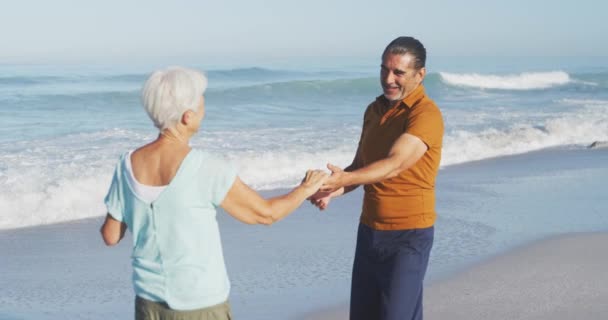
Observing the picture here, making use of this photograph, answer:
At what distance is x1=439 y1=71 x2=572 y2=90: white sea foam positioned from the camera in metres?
33.7

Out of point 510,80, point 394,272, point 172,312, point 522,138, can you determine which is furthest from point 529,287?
point 510,80

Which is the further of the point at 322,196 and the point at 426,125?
the point at 322,196

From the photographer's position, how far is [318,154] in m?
12.8

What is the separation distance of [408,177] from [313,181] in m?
0.45

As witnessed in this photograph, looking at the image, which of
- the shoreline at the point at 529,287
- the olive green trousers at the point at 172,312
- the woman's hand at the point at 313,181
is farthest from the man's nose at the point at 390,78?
the shoreline at the point at 529,287

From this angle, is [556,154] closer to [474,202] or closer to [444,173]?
[444,173]

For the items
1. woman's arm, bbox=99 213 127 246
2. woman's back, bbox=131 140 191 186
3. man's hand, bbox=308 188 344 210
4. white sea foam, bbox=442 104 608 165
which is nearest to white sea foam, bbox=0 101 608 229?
white sea foam, bbox=442 104 608 165

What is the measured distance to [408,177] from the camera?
3.81 meters

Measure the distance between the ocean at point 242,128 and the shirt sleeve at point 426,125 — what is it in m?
5.77

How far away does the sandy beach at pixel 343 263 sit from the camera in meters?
5.80

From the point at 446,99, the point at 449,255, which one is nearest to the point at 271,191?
the point at 449,255

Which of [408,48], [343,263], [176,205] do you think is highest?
[408,48]

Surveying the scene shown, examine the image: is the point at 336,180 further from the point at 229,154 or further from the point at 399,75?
the point at 229,154

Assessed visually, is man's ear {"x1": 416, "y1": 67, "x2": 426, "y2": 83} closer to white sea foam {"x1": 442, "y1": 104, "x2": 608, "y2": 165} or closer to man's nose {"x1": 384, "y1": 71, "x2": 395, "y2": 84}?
man's nose {"x1": 384, "y1": 71, "x2": 395, "y2": 84}
